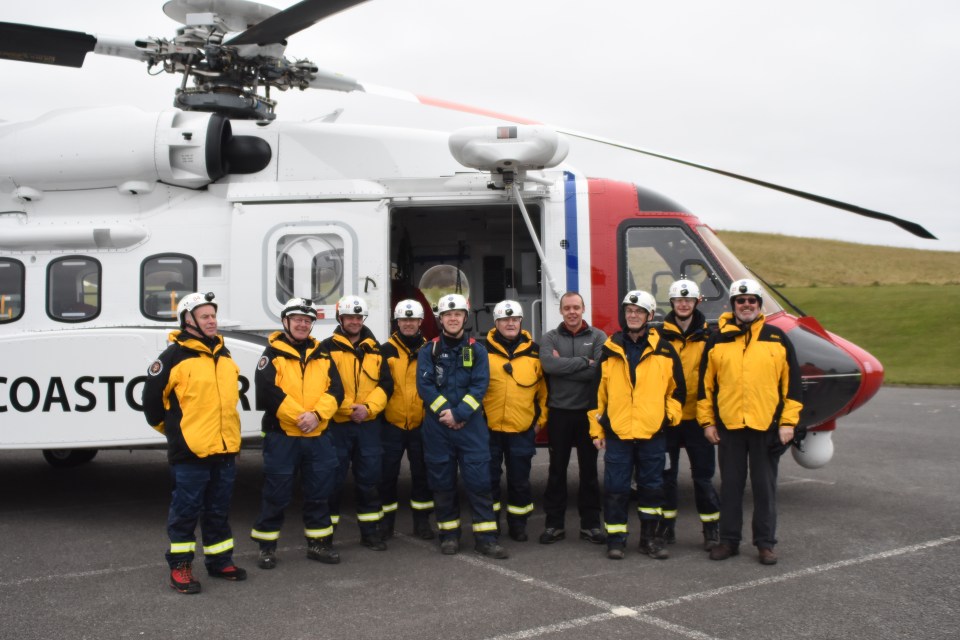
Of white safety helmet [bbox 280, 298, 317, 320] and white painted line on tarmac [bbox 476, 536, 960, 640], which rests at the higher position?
white safety helmet [bbox 280, 298, 317, 320]

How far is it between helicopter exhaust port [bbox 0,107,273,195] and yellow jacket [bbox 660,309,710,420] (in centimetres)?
367

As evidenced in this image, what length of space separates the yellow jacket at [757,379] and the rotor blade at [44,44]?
526 cm

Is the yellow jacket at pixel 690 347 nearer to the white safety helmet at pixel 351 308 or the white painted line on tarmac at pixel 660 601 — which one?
the white painted line on tarmac at pixel 660 601

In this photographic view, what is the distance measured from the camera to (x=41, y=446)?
671cm

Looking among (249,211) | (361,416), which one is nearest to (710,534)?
(361,416)

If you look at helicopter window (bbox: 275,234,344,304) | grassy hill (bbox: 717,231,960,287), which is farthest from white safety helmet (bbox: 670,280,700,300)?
grassy hill (bbox: 717,231,960,287)

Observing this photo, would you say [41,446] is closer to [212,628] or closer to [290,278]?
[290,278]

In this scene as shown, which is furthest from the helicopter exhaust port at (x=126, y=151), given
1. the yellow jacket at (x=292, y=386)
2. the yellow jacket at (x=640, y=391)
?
the yellow jacket at (x=640, y=391)

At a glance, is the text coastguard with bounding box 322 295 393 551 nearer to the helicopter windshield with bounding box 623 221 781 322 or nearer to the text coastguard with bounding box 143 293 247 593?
the text coastguard with bounding box 143 293 247 593

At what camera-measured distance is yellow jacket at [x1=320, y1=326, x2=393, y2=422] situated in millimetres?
5902

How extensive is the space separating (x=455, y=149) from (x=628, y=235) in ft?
5.35

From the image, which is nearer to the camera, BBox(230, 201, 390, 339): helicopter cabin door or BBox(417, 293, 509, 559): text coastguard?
BBox(417, 293, 509, 559): text coastguard

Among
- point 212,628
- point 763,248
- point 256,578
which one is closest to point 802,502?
point 256,578

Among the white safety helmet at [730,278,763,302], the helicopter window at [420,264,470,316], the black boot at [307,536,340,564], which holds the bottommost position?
the black boot at [307,536,340,564]
